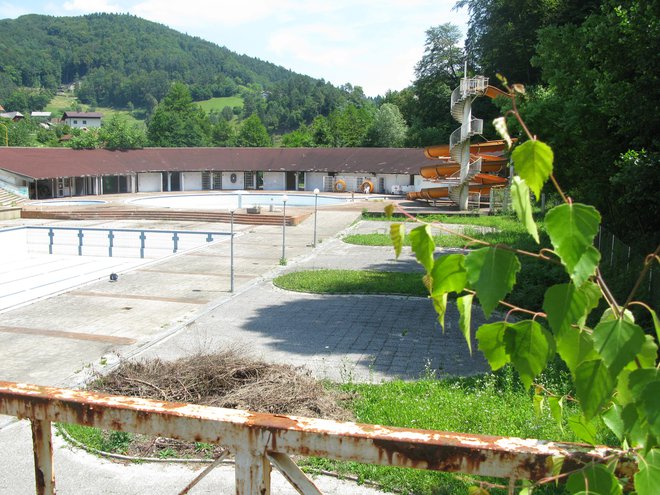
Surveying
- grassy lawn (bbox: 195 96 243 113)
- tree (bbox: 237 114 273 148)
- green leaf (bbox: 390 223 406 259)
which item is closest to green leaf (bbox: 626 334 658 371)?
green leaf (bbox: 390 223 406 259)

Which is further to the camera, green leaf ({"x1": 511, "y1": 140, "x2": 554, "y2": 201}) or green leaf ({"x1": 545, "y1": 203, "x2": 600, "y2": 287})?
green leaf ({"x1": 511, "y1": 140, "x2": 554, "y2": 201})

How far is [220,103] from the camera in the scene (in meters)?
178

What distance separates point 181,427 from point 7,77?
219 m

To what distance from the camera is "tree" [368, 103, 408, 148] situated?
6838 centimetres

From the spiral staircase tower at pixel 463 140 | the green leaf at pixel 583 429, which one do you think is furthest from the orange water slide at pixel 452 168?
the green leaf at pixel 583 429

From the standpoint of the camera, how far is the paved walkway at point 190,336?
7.53m

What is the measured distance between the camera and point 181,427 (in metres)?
1.98

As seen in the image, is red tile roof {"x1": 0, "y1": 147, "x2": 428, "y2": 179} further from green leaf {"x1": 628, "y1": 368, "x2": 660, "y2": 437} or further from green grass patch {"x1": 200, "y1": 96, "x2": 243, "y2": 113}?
green grass patch {"x1": 200, "y1": 96, "x2": 243, "y2": 113}

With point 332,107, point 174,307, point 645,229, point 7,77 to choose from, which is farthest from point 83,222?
point 7,77

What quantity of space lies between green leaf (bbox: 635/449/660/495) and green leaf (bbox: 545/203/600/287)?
461 millimetres

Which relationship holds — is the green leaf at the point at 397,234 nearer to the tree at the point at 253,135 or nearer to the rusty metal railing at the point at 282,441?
the rusty metal railing at the point at 282,441

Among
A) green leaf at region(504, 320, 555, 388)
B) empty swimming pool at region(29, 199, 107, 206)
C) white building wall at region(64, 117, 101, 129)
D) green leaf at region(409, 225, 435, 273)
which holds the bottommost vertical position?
empty swimming pool at region(29, 199, 107, 206)

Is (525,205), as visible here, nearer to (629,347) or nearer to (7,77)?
(629,347)

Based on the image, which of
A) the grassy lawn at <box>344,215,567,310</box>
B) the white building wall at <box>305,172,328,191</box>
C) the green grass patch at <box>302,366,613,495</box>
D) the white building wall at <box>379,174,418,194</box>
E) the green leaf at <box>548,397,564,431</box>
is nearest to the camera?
the green leaf at <box>548,397,564,431</box>
